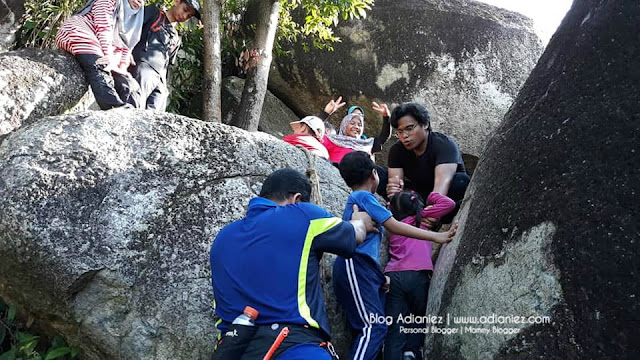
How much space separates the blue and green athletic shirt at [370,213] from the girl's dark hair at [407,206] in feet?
1.82

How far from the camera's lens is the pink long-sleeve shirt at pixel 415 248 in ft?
15.9

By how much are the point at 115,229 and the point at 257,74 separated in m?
3.66

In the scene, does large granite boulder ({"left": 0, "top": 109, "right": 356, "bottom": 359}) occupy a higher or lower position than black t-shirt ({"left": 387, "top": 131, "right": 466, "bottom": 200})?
lower

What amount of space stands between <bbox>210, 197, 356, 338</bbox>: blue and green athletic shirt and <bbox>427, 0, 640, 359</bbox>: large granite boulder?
2.63 feet

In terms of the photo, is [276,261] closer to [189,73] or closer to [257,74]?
[257,74]

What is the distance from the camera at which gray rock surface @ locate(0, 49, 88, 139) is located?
5.51 m

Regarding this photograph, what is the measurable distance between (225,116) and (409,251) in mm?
4508

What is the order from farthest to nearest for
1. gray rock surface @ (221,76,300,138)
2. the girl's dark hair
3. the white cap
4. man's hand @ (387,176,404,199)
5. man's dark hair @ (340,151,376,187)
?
gray rock surface @ (221,76,300,138) → the white cap → man's hand @ (387,176,404,199) → the girl's dark hair → man's dark hair @ (340,151,376,187)

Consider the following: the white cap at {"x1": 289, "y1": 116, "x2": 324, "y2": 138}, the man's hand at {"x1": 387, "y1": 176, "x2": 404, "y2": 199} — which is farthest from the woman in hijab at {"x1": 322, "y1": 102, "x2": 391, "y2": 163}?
the man's hand at {"x1": 387, "y1": 176, "x2": 404, "y2": 199}

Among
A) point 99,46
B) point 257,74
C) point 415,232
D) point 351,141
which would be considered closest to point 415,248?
point 415,232

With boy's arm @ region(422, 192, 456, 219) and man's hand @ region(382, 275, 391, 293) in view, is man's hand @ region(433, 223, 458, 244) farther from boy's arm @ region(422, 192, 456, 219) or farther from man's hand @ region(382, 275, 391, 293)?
boy's arm @ region(422, 192, 456, 219)

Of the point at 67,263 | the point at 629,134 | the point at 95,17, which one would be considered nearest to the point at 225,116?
the point at 95,17

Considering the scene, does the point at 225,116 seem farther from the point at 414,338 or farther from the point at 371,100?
the point at 414,338

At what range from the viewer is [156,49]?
21.7 ft
